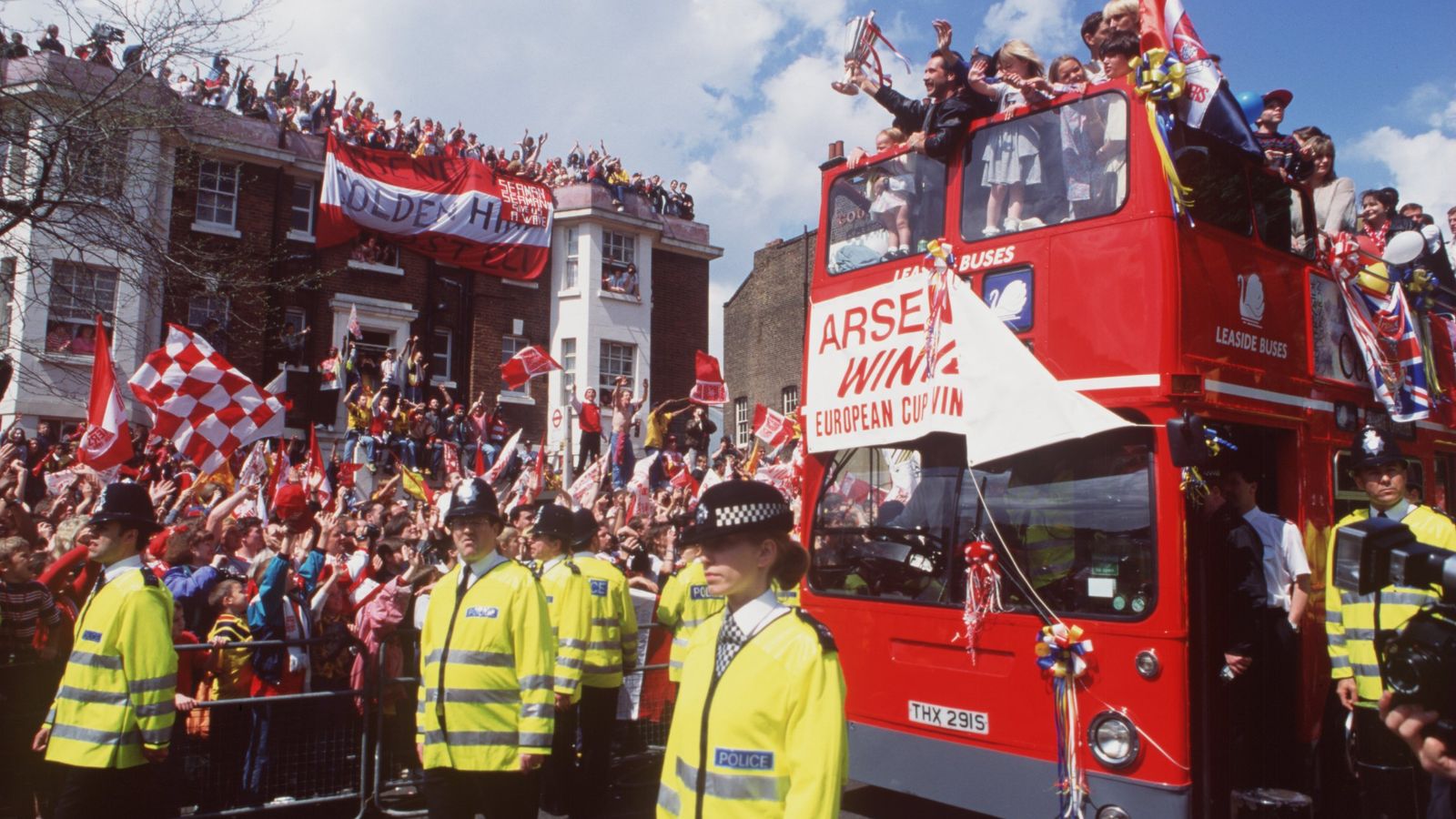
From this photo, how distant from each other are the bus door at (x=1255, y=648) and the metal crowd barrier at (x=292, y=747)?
3812 mm

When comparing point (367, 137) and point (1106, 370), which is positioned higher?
point (367, 137)

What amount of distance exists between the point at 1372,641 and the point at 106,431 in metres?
10.7

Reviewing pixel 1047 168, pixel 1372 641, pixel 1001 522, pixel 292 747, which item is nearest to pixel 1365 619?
pixel 1372 641

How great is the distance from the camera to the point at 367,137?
24.2m

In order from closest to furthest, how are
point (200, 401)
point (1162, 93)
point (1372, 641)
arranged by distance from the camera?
point (1372, 641) < point (1162, 93) < point (200, 401)

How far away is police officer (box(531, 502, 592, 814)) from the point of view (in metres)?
6.11

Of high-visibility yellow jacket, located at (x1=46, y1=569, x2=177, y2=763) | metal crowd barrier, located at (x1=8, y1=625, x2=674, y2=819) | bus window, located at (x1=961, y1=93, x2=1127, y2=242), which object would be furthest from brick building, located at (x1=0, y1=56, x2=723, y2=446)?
bus window, located at (x1=961, y1=93, x2=1127, y2=242)

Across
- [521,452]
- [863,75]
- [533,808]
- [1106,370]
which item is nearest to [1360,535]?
[1106,370]

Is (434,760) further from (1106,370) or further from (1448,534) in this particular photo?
(1448,534)

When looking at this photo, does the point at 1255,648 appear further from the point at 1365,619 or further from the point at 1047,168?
the point at 1047,168

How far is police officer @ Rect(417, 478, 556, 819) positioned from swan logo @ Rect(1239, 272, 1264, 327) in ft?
13.8

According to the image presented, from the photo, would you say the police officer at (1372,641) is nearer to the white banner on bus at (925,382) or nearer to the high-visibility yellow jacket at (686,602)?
the white banner on bus at (925,382)

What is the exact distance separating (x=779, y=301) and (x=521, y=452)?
18.8m

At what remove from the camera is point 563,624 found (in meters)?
6.25
